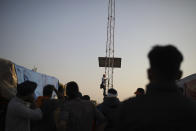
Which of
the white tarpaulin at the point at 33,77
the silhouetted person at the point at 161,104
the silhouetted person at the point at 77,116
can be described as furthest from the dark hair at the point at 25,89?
the white tarpaulin at the point at 33,77

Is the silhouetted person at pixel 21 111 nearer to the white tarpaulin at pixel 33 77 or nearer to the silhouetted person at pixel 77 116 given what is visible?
the silhouetted person at pixel 77 116

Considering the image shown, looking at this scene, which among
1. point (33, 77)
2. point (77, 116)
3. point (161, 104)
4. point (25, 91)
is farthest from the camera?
point (33, 77)

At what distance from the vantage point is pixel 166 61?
1593mm

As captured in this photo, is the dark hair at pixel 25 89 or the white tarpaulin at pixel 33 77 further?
the white tarpaulin at pixel 33 77

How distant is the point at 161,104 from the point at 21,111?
2.59 meters

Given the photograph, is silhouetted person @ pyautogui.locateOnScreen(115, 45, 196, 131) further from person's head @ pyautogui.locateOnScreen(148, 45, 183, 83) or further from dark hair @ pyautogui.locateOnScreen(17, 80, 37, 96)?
dark hair @ pyautogui.locateOnScreen(17, 80, 37, 96)

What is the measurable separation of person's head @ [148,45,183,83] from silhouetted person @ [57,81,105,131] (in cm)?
204

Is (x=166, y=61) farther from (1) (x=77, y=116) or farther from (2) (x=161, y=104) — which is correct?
(1) (x=77, y=116)

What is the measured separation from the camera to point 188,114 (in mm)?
1435

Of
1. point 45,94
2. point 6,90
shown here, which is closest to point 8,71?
point 6,90

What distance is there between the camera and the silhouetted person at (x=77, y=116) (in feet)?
11.3

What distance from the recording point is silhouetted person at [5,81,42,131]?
11.8 ft

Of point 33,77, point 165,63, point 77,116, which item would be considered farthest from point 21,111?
point 33,77

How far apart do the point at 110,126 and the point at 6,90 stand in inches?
123
